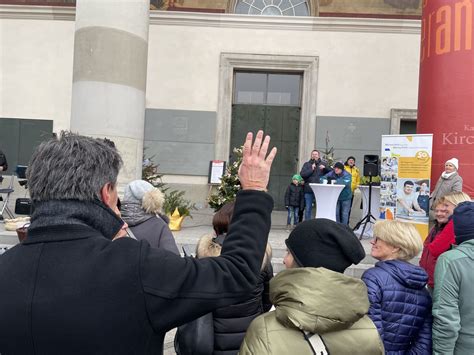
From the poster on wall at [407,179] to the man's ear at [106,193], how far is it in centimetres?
687

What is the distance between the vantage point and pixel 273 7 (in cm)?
1375

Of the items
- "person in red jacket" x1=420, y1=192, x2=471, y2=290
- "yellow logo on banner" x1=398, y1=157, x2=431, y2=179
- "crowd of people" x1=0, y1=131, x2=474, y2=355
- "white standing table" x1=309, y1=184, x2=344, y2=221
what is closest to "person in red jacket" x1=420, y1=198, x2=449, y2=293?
"person in red jacket" x1=420, y1=192, x2=471, y2=290

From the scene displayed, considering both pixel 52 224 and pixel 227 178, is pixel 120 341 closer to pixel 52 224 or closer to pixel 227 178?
pixel 52 224

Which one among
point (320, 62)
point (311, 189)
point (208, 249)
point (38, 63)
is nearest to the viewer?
point (208, 249)

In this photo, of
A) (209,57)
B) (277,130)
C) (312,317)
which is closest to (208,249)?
(312,317)

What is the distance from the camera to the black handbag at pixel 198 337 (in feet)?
7.62

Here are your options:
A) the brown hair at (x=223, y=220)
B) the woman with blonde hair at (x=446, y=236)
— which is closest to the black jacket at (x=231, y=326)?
the brown hair at (x=223, y=220)

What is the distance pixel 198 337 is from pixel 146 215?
54.7 inches

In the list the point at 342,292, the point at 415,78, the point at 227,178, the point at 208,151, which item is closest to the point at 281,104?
the point at 208,151

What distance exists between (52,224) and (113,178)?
0.75ft

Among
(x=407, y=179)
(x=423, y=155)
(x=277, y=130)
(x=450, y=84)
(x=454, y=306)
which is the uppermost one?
(x=450, y=84)

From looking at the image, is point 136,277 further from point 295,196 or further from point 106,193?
point 295,196

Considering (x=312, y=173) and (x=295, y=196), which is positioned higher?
(x=312, y=173)

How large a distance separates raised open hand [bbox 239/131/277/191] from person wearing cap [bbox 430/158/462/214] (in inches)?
250
